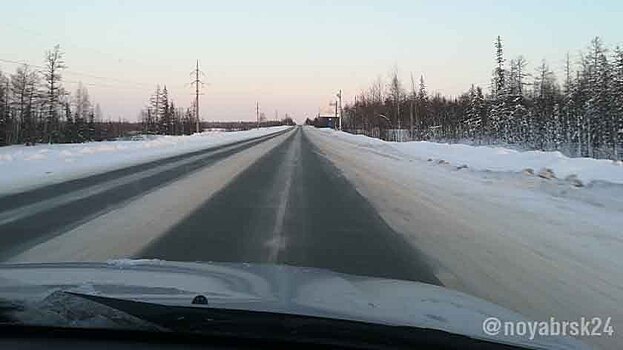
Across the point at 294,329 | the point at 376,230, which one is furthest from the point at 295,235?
the point at 294,329

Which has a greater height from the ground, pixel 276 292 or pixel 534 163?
pixel 534 163

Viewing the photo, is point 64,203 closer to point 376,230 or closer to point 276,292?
point 376,230

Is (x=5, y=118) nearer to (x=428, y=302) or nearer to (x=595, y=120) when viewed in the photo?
(x=595, y=120)

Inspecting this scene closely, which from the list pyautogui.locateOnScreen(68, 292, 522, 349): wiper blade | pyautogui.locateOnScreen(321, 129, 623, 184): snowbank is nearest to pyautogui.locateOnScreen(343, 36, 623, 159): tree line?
pyautogui.locateOnScreen(321, 129, 623, 184): snowbank

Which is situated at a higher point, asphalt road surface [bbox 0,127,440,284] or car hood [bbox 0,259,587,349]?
car hood [bbox 0,259,587,349]

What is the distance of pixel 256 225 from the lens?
10.3 metres

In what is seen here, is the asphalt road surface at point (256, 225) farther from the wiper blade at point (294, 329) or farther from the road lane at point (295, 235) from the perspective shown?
the wiper blade at point (294, 329)

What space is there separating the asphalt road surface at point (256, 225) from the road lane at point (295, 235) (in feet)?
0.04

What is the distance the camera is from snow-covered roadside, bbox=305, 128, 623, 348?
605 centimetres

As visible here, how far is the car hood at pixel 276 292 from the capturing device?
327 cm

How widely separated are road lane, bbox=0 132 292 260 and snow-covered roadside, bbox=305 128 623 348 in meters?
4.78

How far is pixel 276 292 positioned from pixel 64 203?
1046 cm

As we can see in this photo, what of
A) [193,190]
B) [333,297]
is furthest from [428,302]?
[193,190]

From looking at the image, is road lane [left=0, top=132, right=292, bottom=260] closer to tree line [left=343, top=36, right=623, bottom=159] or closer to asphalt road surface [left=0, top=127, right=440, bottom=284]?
asphalt road surface [left=0, top=127, right=440, bottom=284]
